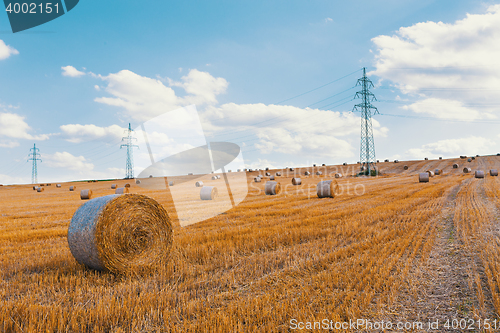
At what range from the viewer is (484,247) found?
6215 millimetres

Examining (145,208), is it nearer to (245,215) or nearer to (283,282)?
(283,282)

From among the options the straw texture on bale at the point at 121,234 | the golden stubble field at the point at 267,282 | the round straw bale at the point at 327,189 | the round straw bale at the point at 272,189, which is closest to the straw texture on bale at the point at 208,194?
the round straw bale at the point at 272,189

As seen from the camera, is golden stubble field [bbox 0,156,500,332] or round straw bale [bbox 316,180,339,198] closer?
golden stubble field [bbox 0,156,500,332]

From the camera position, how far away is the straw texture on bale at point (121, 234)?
213 inches

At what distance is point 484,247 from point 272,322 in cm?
545

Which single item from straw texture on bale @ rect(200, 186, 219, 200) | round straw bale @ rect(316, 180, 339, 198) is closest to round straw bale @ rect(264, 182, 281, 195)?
straw texture on bale @ rect(200, 186, 219, 200)

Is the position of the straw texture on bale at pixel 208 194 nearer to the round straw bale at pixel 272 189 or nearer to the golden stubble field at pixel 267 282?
the round straw bale at pixel 272 189

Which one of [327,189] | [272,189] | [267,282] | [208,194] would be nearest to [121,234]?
[267,282]

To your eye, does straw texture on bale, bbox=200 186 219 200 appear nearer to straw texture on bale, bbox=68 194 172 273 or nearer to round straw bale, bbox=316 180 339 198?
round straw bale, bbox=316 180 339 198

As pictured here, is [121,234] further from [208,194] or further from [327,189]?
[208,194]

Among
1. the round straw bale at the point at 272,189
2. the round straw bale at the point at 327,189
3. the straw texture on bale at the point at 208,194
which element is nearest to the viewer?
the round straw bale at the point at 327,189

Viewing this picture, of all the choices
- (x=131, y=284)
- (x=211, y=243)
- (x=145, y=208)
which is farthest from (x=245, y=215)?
(x=131, y=284)

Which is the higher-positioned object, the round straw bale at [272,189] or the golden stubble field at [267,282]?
the round straw bale at [272,189]

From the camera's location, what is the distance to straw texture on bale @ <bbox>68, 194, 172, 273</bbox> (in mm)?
5418
